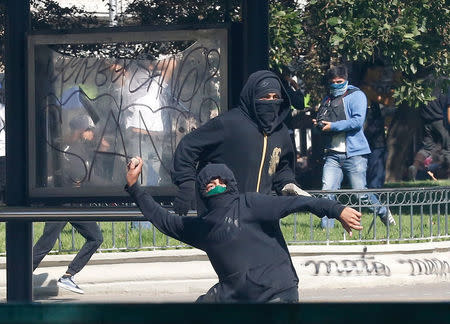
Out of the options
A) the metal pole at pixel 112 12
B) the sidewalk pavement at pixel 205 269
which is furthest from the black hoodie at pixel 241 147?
the sidewalk pavement at pixel 205 269

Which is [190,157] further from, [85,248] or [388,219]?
[388,219]

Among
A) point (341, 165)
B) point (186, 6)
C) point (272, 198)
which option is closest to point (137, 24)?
point (186, 6)

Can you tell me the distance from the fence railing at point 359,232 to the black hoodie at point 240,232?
5.14m

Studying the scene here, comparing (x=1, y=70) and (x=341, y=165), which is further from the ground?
(x=1, y=70)

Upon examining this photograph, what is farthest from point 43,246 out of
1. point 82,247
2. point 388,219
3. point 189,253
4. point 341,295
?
point 388,219

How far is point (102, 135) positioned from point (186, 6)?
742 mm

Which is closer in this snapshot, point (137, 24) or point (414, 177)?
point (137, 24)

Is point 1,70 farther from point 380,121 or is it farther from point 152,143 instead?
point 380,121

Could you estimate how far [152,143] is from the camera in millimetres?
5277

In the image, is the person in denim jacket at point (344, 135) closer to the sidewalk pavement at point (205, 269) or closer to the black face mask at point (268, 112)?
the sidewalk pavement at point (205, 269)

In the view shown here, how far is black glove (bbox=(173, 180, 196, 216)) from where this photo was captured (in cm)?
499

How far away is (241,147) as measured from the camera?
5277 millimetres

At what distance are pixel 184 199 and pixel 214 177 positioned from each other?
0.69 feet

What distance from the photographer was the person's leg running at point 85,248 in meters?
9.46
